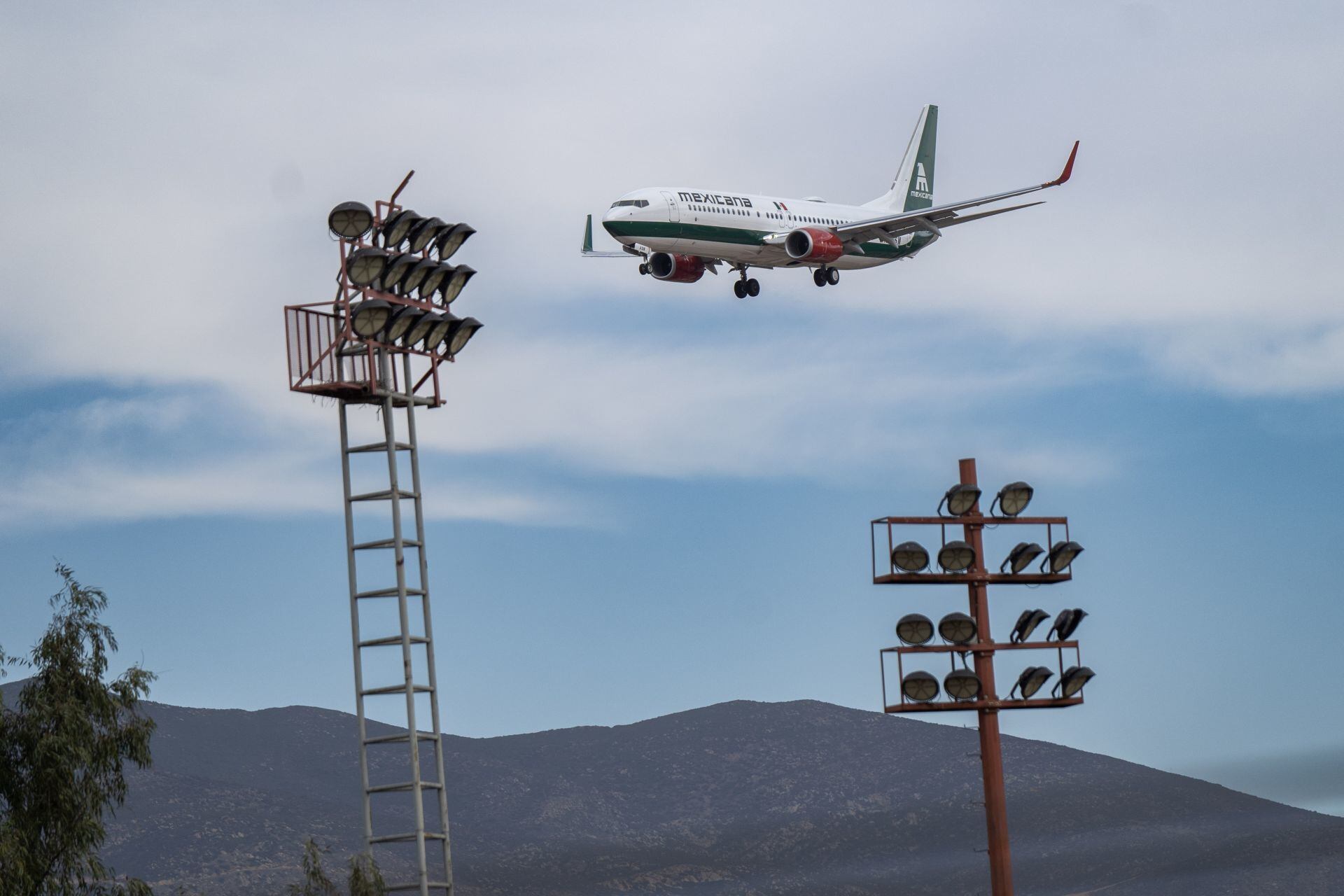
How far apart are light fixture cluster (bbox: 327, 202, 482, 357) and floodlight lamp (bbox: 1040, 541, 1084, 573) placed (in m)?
13.7

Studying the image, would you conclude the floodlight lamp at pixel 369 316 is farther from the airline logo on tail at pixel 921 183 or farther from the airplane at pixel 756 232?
the airline logo on tail at pixel 921 183

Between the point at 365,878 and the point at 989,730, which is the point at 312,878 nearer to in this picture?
the point at 365,878

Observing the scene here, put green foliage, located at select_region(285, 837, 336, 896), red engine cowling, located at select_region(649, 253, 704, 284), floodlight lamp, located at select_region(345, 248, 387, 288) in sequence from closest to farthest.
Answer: green foliage, located at select_region(285, 837, 336, 896)
floodlight lamp, located at select_region(345, 248, 387, 288)
red engine cowling, located at select_region(649, 253, 704, 284)

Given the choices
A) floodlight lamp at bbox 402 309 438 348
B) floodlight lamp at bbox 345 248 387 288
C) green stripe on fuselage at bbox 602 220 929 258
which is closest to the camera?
floodlight lamp at bbox 345 248 387 288

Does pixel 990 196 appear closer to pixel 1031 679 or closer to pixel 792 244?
pixel 792 244

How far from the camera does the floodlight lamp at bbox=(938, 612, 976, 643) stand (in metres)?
37.1

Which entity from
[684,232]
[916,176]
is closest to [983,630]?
[684,232]

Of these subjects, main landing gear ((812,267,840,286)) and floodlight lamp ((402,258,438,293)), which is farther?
main landing gear ((812,267,840,286))

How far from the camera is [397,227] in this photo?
1729 inches

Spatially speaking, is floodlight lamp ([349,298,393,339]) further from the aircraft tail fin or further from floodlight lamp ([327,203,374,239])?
the aircraft tail fin

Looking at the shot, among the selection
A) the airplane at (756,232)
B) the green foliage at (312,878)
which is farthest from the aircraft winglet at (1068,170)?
the green foliage at (312,878)

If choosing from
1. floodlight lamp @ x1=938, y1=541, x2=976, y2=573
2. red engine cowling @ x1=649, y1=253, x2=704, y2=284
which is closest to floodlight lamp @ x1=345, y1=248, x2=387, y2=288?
floodlight lamp @ x1=938, y1=541, x2=976, y2=573

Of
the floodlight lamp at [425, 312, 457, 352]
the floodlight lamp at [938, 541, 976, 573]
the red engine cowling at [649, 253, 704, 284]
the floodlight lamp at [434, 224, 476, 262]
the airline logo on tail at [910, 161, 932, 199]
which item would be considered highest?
the airline logo on tail at [910, 161, 932, 199]

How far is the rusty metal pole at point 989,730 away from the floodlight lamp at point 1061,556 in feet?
Answer: 4.26
